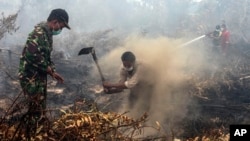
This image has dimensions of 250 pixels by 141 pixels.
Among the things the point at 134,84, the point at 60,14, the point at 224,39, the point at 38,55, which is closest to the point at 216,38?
the point at 224,39

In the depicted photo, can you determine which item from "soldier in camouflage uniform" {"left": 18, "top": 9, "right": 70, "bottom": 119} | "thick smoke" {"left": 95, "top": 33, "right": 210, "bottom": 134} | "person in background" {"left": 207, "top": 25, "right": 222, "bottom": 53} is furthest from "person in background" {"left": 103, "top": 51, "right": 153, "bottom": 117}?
"person in background" {"left": 207, "top": 25, "right": 222, "bottom": 53}

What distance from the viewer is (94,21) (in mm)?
23688

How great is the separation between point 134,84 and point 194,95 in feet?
10.3

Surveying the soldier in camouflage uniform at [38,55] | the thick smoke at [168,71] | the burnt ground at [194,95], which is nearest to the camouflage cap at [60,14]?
the soldier in camouflage uniform at [38,55]

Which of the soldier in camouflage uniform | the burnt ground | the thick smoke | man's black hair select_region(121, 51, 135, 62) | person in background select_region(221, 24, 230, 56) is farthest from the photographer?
person in background select_region(221, 24, 230, 56)

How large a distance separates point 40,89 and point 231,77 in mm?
7529

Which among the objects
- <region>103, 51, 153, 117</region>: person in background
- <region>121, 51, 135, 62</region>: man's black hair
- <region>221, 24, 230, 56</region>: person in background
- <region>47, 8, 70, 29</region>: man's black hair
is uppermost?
<region>221, 24, 230, 56</region>: person in background

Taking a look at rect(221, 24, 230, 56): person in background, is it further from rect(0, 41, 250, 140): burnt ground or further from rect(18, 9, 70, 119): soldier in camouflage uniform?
rect(18, 9, 70, 119): soldier in camouflage uniform

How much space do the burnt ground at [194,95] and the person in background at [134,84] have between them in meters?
0.39

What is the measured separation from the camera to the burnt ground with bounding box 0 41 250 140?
6402 millimetres

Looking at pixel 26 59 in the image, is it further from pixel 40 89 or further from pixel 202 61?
pixel 202 61

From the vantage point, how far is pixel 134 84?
18.1 feet

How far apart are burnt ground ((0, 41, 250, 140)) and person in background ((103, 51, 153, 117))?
1.29ft

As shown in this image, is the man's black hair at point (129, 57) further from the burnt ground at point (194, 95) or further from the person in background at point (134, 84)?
the burnt ground at point (194, 95)
